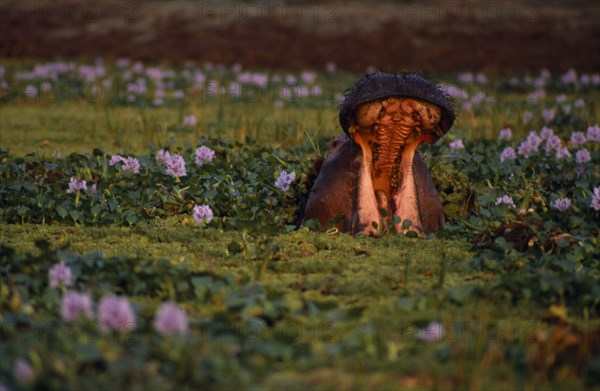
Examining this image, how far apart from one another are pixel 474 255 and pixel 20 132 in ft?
16.7

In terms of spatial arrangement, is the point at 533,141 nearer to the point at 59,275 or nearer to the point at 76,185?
the point at 76,185

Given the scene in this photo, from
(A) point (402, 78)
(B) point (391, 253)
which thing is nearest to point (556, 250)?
(B) point (391, 253)

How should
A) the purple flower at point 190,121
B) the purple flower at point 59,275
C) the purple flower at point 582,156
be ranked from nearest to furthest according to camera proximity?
the purple flower at point 59,275 < the purple flower at point 582,156 < the purple flower at point 190,121

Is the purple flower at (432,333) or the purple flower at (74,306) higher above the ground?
the purple flower at (74,306)

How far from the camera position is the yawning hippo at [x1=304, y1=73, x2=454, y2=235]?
14.1ft

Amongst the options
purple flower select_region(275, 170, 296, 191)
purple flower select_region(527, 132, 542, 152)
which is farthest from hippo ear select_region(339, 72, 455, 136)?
purple flower select_region(527, 132, 542, 152)

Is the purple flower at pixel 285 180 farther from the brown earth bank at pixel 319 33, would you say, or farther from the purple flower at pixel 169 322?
the brown earth bank at pixel 319 33

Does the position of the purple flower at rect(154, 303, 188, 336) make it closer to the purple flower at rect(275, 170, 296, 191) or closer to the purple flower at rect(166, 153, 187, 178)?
the purple flower at rect(275, 170, 296, 191)

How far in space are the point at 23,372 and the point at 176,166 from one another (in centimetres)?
287

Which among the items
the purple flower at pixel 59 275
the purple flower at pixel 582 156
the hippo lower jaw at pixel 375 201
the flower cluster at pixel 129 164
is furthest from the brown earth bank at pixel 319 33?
the purple flower at pixel 59 275

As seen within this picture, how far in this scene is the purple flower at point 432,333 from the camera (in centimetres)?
296

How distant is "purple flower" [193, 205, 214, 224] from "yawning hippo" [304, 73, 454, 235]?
48cm

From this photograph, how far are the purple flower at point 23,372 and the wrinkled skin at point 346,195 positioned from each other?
219 cm

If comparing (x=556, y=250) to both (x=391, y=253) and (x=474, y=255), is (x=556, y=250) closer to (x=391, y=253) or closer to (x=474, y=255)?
(x=474, y=255)
